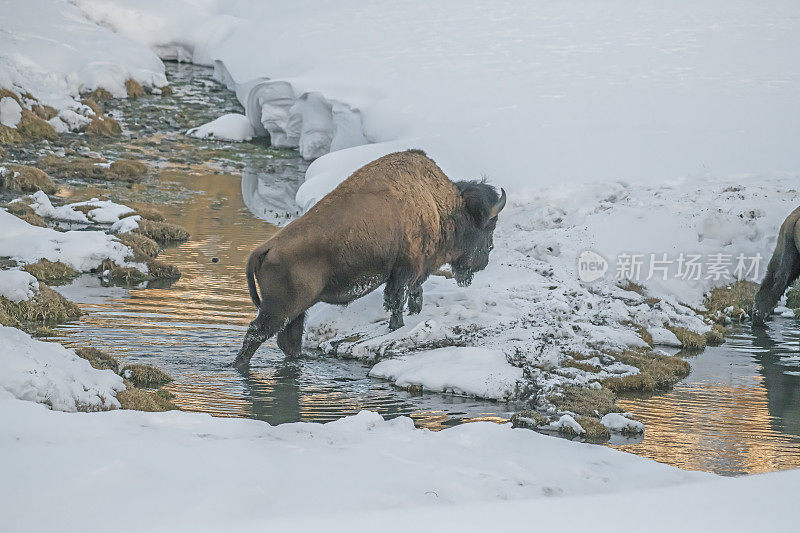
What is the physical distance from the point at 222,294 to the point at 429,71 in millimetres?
13373

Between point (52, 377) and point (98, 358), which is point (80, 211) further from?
point (52, 377)

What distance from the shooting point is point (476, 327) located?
9.98 m

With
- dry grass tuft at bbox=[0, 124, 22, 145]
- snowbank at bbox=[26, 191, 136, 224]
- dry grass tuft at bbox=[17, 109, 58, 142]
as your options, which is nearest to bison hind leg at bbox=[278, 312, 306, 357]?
snowbank at bbox=[26, 191, 136, 224]

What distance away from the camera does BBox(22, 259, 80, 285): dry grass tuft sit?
1267 centimetres

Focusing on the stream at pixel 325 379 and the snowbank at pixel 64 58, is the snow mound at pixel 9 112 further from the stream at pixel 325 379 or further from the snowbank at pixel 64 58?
the stream at pixel 325 379

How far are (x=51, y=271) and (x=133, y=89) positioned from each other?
2175 cm

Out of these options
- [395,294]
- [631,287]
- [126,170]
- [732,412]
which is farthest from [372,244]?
[126,170]

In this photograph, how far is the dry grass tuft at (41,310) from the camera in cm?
1017

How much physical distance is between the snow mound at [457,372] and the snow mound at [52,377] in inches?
116

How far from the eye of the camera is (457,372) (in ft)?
29.1

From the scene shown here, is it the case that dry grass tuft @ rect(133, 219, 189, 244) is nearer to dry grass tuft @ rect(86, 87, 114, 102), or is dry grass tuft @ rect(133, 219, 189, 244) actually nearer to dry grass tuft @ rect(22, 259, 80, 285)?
dry grass tuft @ rect(22, 259, 80, 285)

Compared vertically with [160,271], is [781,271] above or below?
above
